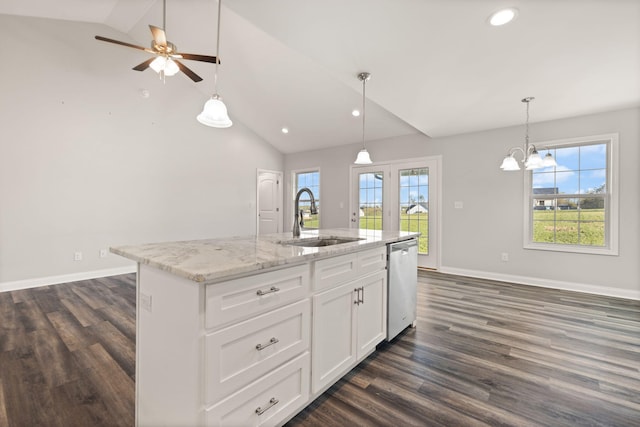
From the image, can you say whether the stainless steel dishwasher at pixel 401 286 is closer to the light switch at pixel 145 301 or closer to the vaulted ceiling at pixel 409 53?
the light switch at pixel 145 301

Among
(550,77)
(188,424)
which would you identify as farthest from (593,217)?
(188,424)

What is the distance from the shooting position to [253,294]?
1.30 metres

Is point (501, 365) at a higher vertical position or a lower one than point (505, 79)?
lower

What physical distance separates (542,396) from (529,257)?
10.2 ft

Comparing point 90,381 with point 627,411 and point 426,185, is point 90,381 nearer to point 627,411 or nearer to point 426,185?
point 627,411

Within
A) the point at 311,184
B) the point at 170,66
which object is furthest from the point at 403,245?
the point at 311,184

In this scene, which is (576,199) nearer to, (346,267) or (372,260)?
(372,260)

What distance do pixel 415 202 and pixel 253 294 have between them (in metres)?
4.61

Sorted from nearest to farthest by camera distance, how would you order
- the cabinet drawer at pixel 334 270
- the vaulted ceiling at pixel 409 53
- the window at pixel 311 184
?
the cabinet drawer at pixel 334 270 → the vaulted ceiling at pixel 409 53 → the window at pixel 311 184

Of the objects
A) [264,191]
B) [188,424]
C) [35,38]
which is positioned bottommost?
[188,424]

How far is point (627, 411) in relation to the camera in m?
1.66

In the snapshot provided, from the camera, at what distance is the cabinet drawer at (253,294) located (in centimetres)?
116

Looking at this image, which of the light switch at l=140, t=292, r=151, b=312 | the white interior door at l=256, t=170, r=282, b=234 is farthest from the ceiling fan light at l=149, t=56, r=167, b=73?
the white interior door at l=256, t=170, r=282, b=234

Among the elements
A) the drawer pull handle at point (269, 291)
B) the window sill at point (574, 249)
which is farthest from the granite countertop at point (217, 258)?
the window sill at point (574, 249)
